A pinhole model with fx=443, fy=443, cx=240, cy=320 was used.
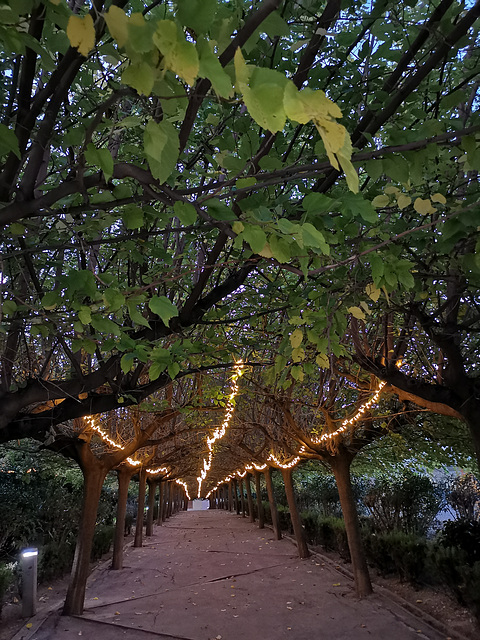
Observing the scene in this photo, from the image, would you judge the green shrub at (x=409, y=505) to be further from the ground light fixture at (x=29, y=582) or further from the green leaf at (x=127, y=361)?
the green leaf at (x=127, y=361)

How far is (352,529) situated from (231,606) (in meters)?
3.20

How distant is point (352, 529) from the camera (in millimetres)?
10086

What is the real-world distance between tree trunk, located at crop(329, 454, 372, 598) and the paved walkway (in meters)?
0.32

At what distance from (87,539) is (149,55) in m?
10.1

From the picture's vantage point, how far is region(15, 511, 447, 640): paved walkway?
794cm

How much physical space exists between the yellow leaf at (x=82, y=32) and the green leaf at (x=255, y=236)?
96 cm

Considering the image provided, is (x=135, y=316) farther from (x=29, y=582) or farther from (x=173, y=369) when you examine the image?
(x=29, y=582)

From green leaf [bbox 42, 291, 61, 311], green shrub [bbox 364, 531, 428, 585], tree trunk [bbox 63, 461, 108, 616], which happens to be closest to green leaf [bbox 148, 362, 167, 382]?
green leaf [bbox 42, 291, 61, 311]

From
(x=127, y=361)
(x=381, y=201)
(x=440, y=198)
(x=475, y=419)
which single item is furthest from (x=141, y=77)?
(x=475, y=419)

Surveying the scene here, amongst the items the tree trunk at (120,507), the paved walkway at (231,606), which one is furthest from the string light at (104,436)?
the paved walkway at (231,606)

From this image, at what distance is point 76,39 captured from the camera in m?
1.15

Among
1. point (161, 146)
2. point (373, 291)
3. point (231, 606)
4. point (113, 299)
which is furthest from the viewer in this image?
point (231, 606)

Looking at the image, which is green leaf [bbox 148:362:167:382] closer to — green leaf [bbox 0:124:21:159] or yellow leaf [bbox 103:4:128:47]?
green leaf [bbox 0:124:21:159]

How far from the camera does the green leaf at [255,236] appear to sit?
1.96m
